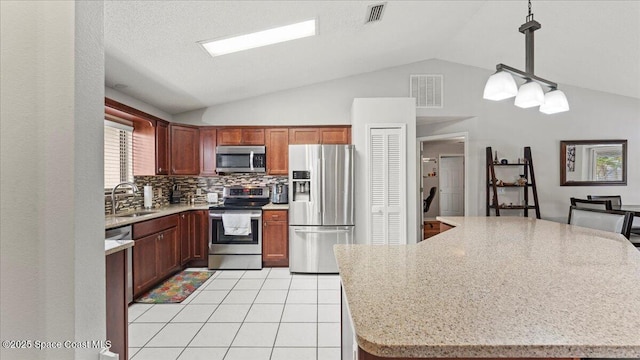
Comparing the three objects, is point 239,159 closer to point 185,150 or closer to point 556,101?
point 185,150

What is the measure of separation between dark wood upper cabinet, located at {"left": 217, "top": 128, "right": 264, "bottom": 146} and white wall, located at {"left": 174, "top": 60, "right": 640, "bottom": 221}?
0.57ft

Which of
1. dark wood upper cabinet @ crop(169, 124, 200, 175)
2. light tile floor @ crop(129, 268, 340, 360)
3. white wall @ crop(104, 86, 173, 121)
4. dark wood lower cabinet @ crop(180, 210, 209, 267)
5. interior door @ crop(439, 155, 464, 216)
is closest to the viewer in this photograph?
light tile floor @ crop(129, 268, 340, 360)

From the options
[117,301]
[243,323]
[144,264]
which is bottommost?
[243,323]

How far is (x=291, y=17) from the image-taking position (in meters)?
2.55

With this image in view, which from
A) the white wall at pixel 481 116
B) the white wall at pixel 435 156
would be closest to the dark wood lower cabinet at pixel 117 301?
the white wall at pixel 481 116

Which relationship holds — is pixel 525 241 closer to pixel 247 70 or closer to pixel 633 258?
pixel 633 258

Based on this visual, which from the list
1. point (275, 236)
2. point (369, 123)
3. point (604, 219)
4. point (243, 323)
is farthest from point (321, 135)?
point (604, 219)

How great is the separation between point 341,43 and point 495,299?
124 inches

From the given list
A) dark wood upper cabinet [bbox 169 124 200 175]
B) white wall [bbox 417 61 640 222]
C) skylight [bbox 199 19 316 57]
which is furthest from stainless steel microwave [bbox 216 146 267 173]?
white wall [bbox 417 61 640 222]

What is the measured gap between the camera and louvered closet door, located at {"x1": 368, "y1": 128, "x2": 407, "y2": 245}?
12.6 ft

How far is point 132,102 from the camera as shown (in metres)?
3.68

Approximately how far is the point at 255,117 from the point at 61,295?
13.4 ft

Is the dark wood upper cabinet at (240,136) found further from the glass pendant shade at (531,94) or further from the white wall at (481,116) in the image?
the glass pendant shade at (531,94)

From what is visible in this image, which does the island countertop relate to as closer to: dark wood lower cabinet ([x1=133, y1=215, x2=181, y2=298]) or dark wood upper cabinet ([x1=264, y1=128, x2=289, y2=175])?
dark wood lower cabinet ([x1=133, y1=215, x2=181, y2=298])
